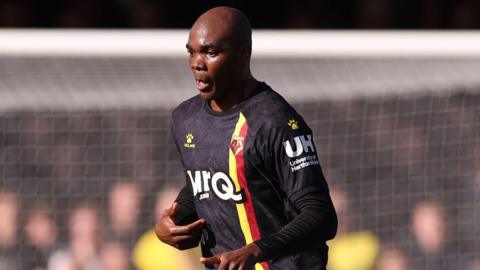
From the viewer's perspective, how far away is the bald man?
3742 mm

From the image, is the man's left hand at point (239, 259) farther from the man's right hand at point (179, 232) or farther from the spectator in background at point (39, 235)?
the spectator in background at point (39, 235)

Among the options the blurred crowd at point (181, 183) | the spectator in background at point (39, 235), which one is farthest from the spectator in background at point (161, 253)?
the spectator in background at point (39, 235)

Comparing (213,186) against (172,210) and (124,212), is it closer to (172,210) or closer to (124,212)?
(172,210)

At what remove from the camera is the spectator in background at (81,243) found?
21.8 ft

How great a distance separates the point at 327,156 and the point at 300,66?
1.91 ft

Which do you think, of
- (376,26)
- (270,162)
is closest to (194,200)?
(270,162)

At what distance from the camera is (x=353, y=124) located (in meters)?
6.59

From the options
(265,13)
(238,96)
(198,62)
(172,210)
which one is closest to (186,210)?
(172,210)

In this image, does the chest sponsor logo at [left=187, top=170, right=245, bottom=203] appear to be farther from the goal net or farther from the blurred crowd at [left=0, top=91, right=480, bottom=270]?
the blurred crowd at [left=0, top=91, right=480, bottom=270]

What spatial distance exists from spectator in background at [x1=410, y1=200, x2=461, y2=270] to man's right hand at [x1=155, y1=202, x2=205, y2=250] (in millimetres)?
2762

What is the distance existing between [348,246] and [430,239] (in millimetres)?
412

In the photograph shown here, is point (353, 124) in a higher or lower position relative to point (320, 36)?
lower

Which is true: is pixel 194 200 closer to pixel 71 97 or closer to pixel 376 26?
pixel 71 97

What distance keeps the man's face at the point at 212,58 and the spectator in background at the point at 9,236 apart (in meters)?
3.12
